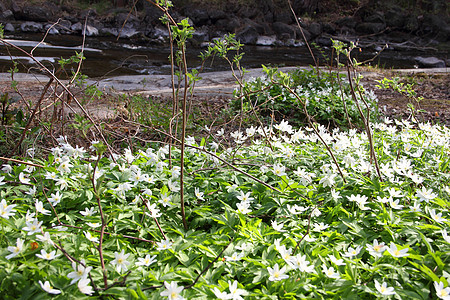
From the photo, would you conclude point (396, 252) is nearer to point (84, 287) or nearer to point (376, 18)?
point (84, 287)

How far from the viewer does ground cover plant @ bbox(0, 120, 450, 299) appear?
4.48 feet

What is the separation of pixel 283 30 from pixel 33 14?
519 inches

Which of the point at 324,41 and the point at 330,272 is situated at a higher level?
the point at 324,41

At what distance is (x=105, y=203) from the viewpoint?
1.90 metres

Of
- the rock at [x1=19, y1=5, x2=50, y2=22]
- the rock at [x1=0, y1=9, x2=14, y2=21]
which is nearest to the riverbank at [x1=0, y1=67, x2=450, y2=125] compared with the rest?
the rock at [x1=19, y1=5, x2=50, y2=22]

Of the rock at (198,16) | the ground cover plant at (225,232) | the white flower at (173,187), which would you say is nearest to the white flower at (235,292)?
the ground cover plant at (225,232)

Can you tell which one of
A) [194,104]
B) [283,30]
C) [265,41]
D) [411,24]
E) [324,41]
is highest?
[411,24]

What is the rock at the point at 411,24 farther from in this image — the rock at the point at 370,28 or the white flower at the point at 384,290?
the white flower at the point at 384,290

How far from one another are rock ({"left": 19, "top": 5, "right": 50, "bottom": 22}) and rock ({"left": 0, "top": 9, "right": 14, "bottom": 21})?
463mm

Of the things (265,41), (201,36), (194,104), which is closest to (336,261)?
(194,104)

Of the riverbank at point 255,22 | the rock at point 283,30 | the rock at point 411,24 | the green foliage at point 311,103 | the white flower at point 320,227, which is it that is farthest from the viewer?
the rock at point 411,24

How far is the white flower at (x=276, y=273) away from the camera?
1362 mm

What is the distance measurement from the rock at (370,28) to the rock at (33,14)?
693 inches

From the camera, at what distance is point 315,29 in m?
20.2
